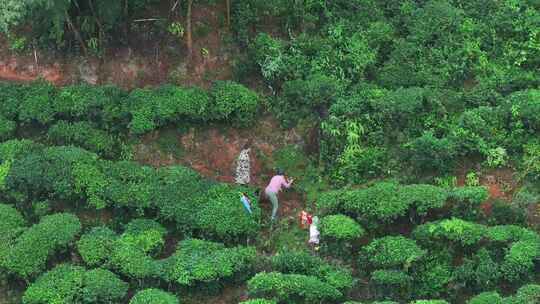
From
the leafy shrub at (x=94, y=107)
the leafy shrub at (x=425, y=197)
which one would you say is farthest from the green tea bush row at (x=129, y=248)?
the leafy shrub at (x=425, y=197)

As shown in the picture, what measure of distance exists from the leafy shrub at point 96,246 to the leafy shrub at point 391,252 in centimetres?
484

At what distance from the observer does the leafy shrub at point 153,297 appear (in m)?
14.6

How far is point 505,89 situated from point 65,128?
9588 mm

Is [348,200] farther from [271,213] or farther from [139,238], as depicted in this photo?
[139,238]

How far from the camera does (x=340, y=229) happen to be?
1547 centimetres

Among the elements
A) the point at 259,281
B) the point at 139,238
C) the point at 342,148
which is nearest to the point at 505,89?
the point at 342,148

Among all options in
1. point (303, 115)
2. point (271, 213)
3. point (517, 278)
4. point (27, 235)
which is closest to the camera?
point (517, 278)

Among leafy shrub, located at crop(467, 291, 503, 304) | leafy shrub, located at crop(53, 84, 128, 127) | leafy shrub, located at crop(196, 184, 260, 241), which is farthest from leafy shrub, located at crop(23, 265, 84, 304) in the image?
leafy shrub, located at crop(467, 291, 503, 304)

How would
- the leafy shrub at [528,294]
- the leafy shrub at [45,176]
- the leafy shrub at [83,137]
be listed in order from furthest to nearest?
the leafy shrub at [83,137]
the leafy shrub at [45,176]
the leafy shrub at [528,294]

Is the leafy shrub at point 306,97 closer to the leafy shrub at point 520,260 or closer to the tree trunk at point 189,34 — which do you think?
the tree trunk at point 189,34

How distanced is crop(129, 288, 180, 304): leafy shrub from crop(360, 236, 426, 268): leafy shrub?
11.9ft

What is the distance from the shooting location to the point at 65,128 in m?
17.8

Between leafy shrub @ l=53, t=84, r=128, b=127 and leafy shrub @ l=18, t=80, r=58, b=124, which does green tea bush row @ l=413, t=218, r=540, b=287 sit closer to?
leafy shrub @ l=53, t=84, r=128, b=127

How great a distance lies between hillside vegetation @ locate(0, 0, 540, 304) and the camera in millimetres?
15078
